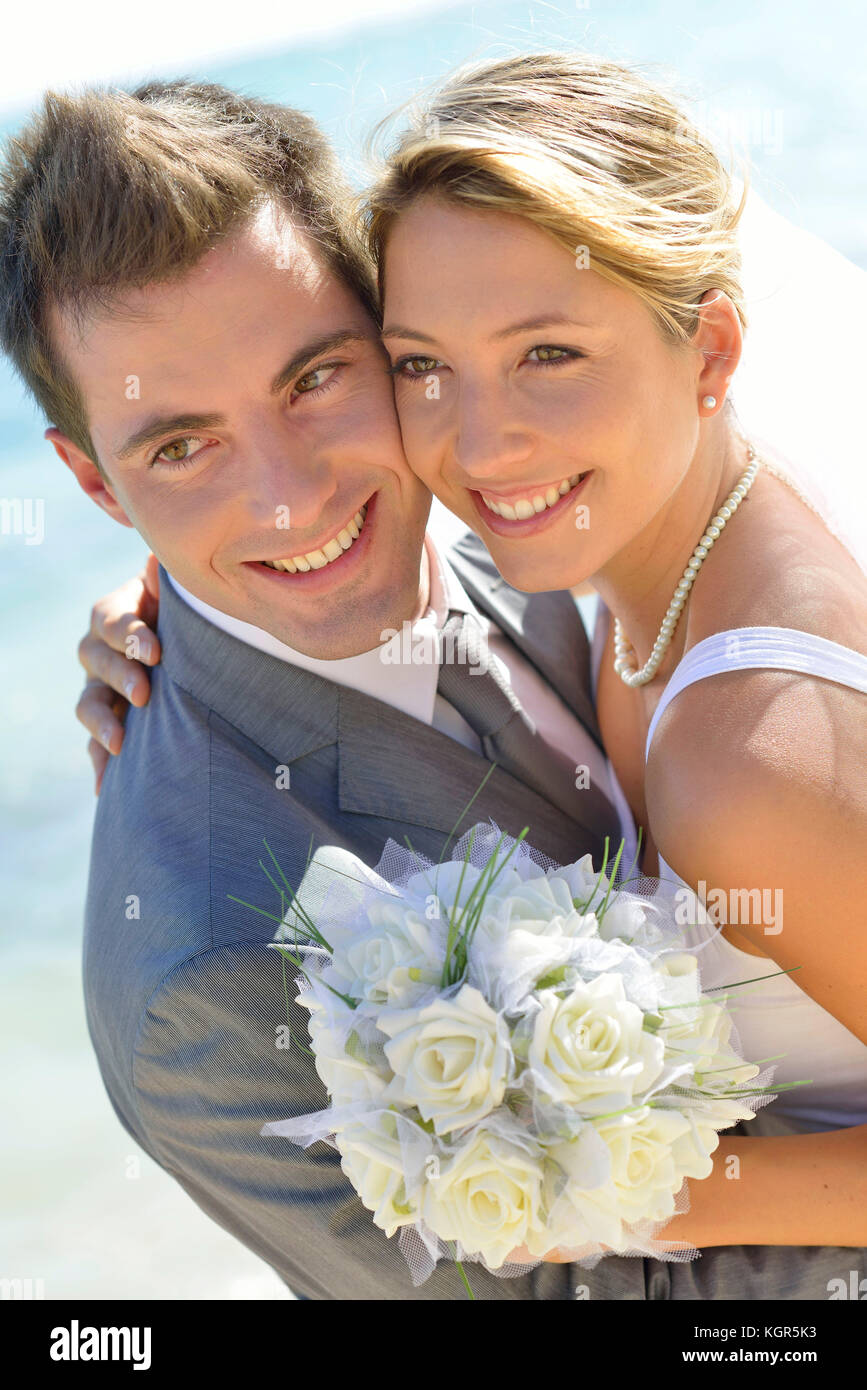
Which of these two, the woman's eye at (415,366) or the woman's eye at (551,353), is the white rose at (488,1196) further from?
the woman's eye at (415,366)

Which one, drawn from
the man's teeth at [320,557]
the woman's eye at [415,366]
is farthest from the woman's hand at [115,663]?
the woman's eye at [415,366]

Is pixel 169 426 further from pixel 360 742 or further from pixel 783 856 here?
pixel 783 856

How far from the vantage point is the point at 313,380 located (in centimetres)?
269

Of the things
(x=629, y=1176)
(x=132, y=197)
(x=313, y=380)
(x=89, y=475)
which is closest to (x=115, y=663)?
(x=89, y=475)

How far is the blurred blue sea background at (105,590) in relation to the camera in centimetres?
507

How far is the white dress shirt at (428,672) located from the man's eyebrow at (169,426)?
43 centimetres

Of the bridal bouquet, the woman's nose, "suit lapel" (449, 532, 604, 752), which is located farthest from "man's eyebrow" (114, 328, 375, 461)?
the bridal bouquet

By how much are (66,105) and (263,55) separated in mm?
14117

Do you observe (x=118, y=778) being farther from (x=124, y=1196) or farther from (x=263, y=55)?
(x=263, y=55)

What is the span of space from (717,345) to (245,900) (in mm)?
1492

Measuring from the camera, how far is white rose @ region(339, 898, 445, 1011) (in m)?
1.84

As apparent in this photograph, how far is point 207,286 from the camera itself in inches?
100.0

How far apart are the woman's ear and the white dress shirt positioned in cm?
86
